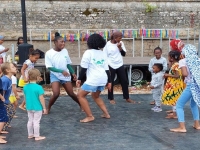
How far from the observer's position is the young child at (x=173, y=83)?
657 cm

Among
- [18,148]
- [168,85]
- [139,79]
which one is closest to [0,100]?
[18,148]

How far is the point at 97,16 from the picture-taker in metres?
15.6

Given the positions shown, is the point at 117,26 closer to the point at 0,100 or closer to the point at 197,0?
the point at 197,0

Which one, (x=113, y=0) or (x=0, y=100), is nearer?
(x=0, y=100)

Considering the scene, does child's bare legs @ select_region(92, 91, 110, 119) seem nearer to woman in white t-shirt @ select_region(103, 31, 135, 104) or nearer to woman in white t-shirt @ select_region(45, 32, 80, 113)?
woman in white t-shirt @ select_region(45, 32, 80, 113)

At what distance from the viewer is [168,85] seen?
22.3 feet

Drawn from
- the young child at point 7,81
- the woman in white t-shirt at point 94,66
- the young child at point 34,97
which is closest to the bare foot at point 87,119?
the woman in white t-shirt at point 94,66

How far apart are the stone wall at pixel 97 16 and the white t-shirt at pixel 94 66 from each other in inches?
352

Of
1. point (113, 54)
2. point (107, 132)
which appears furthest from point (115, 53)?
point (107, 132)

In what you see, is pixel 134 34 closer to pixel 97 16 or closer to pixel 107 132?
pixel 97 16

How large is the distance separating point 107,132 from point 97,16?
10302 millimetres

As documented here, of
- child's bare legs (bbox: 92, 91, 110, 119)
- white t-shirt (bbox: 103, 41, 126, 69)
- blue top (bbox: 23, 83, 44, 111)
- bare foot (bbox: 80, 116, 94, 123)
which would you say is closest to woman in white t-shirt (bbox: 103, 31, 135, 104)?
white t-shirt (bbox: 103, 41, 126, 69)

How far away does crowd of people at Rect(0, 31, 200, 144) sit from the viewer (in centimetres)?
540

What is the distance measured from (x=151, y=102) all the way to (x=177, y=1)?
9.09 meters
